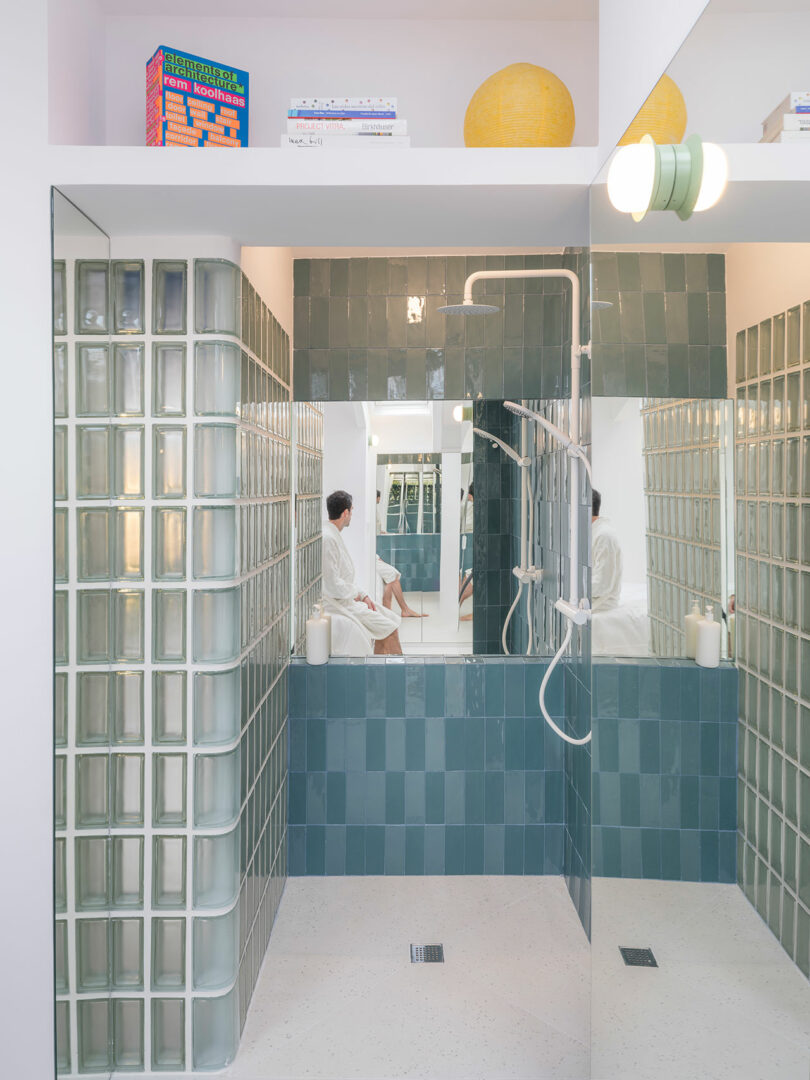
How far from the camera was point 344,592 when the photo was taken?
3.25 m

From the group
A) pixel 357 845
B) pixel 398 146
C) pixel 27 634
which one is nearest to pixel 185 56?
pixel 398 146

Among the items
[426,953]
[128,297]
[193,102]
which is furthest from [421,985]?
[193,102]

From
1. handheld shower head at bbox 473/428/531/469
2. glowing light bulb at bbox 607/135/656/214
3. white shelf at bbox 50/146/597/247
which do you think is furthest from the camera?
handheld shower head at bbox 473/428/531/469

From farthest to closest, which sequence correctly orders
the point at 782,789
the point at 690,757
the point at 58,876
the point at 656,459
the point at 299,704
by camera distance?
the point at 299,704
the point at 58,876
the point at 656,459
the point at 690,757
the point at 782,789

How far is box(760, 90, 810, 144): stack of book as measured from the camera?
86cm

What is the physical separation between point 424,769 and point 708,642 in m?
2.13

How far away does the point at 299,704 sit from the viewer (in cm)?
317

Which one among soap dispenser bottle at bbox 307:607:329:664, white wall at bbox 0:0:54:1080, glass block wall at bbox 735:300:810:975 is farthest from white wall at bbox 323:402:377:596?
glass block wall at bbox 735:300:810:975

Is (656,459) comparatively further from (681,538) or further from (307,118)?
(307,118)

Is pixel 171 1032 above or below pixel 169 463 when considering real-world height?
below

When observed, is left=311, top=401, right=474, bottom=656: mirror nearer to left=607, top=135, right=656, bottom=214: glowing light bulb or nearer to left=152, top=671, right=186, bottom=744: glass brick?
left=152, top=671, right=186, bottom=744: glass brick

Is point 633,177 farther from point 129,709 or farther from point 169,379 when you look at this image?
point 129,709

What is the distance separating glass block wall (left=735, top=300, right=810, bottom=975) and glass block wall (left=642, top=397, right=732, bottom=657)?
0.07 meters

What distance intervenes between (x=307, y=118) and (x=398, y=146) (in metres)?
0.21
